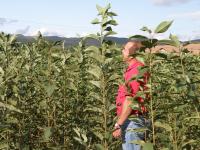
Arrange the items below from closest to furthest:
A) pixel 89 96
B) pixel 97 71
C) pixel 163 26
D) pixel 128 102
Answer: pixel 163 26 → pixel 97 71 → pixel 128 102 → pixel 89 96

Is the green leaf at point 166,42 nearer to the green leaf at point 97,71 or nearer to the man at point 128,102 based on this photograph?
the green leaf at point 97,71

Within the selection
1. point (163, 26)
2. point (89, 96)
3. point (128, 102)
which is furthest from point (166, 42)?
point (89, 96)

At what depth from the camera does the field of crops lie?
13.5 ft

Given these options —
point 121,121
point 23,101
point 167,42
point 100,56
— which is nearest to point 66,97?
point 23,101

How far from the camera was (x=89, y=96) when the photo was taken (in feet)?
19.8

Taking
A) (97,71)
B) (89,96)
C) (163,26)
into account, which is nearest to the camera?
(163,26)

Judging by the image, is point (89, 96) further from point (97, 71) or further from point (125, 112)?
point (97, 71)

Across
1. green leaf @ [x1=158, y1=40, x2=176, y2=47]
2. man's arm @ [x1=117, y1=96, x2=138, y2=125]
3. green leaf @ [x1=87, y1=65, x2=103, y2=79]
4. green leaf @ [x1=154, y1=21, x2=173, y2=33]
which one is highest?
green leaf @ [x1=154, y1=21, x2=173, y2=33]

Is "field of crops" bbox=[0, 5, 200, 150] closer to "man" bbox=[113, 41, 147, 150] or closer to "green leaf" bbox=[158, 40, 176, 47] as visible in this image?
"green leaf" bbox=[158, 40, 176, 47]

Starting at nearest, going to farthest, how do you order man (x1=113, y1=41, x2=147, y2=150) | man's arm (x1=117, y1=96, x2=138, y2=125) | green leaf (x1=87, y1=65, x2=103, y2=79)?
green leaf (x1=87, y1=65, x2=103, y2=79)
man (x1=113, y1=41, x2=147, y2=150)
man's arm (x1=117, y1=96, x2=138, y2=125)

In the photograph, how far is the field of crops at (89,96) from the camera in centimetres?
412

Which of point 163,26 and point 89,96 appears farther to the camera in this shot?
point 89,96

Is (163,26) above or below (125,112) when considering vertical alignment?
above

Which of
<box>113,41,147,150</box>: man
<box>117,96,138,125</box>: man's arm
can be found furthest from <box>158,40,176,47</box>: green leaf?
<box>117,96,138,125</box>: man's arm
